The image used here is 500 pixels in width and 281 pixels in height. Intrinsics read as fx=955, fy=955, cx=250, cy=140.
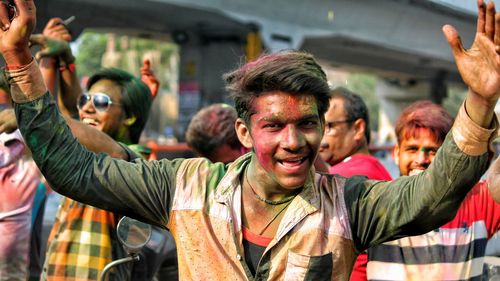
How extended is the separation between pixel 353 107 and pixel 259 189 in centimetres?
257

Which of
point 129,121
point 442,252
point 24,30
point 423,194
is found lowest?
point 442,252

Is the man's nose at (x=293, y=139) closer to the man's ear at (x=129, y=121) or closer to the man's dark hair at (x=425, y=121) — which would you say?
the man's dark hair at (x=425, y=121)

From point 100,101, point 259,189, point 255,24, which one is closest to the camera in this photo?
point 259,189

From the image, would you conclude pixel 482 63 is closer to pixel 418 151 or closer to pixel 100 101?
pixel 418 151

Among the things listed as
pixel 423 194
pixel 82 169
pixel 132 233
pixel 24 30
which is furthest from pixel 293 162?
pixel 132 233

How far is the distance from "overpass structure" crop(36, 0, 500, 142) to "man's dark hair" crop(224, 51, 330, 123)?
→ 12207 millimetres

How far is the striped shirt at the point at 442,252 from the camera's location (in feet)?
13.3

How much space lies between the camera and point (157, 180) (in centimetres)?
303

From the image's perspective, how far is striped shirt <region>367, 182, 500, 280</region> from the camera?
406cm

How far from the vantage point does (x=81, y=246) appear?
14.6 feet

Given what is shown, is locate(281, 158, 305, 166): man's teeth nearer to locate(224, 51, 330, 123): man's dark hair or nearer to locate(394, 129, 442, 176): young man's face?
locate(224, 51, 330, 123): man's dark hair

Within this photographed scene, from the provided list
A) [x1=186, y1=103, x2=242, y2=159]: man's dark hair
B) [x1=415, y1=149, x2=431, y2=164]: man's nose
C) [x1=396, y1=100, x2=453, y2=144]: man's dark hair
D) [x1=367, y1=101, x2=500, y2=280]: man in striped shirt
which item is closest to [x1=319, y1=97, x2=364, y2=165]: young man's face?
[x1=186, y1=103, x2=242, y2=159]: man's dark hair

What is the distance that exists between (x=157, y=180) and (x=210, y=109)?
2.57 meters

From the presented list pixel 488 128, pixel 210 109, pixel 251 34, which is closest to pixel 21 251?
pixel 210 109
